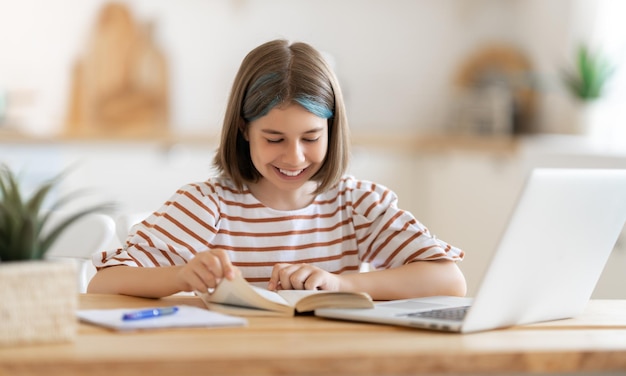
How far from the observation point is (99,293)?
5.29 feet

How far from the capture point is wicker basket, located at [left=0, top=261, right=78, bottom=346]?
108cm

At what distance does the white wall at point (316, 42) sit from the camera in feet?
15.1

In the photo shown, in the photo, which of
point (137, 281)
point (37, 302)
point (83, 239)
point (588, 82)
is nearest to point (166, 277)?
point (137, 281)

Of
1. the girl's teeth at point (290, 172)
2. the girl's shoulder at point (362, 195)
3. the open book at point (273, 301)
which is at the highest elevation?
the girl's teeth at point (290, 172)

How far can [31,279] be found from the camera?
3.61ft

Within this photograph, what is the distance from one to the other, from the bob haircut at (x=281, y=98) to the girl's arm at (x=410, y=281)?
0.26m

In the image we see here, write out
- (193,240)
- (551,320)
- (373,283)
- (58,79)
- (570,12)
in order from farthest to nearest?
1. (58,79)
2. (570,12)
3. (193,240)
4. (373,283)
5. (551,320)

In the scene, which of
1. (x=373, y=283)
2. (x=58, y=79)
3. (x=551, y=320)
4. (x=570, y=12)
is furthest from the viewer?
(x=58, y=79)

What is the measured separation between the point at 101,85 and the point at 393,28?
4.72ft

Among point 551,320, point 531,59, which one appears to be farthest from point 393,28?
point 551,320

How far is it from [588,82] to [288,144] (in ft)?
8.33

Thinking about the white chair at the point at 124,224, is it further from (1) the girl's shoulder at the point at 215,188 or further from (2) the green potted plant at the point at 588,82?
(2) the green potted plant at the point at 588,82

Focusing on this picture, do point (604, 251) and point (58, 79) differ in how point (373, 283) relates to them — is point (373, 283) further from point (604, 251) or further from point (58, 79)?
point (58, 79)

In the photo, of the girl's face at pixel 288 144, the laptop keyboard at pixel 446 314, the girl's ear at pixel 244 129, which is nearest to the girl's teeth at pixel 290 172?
the girl's face at pixel 288 144
